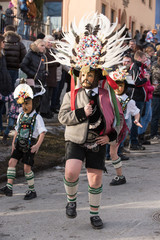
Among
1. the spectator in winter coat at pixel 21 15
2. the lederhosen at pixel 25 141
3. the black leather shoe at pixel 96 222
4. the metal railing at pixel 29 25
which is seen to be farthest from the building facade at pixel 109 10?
the black leather shoe at pixel 96 222

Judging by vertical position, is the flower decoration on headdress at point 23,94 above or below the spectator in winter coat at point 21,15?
below

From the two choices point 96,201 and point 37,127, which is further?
point 37,127

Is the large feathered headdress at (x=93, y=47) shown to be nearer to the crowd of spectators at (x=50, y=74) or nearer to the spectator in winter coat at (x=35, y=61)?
the crowd of spectators at (x=50, y=74)

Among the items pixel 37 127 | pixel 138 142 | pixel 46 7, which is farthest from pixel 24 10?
pixel 46 7

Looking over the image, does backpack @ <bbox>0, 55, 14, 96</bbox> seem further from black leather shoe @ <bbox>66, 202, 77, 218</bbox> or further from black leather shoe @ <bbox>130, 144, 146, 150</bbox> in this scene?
black leather shoe @ <bbox>66, 202, 77, 218</bbox>

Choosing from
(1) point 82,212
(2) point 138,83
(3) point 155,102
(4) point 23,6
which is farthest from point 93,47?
(4) point 23,6

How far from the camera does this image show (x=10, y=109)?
8.93 metres

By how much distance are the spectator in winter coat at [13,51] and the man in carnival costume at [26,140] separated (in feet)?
14.3

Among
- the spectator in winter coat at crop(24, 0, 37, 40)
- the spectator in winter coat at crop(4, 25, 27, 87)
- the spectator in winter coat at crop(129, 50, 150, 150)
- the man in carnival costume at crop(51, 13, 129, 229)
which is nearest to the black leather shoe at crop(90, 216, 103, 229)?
the man in carnival costume at crop(51, 13, 129, 229)

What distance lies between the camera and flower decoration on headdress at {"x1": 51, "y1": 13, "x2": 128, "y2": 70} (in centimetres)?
479

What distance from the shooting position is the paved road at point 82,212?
180 inches

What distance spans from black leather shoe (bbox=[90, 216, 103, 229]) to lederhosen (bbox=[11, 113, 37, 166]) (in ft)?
4.76

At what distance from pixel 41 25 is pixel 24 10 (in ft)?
13.2

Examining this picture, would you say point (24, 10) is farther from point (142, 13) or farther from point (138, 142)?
point (142, 13)
